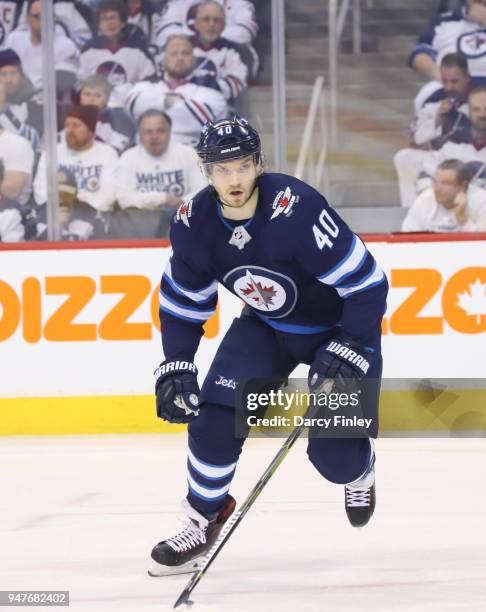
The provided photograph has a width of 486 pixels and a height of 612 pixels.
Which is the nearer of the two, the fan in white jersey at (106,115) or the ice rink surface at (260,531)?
the ice rink surface at (260,531)

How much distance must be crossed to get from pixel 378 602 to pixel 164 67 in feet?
11.7

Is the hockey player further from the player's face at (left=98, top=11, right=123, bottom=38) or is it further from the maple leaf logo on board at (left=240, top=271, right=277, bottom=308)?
the player's face at (left=98, top=11, right=123, bottom=38)

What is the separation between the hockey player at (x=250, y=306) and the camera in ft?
10.6

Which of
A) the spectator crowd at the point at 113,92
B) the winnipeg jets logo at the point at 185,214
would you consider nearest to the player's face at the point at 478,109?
the spectator crowd at the point at 113,92

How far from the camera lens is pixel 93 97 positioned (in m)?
6.04

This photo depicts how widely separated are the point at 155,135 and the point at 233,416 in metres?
2.91

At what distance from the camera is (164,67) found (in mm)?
6008

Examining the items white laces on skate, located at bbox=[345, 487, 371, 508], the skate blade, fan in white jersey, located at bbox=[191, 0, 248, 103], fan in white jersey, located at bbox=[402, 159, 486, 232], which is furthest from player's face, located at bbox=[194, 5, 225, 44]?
the skate blade

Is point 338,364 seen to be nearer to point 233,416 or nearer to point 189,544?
point 233,416

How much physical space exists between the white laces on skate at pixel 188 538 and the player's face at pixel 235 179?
0.86 metres

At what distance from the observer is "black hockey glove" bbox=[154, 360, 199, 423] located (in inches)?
129

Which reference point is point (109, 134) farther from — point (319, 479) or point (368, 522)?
point (368, 522)

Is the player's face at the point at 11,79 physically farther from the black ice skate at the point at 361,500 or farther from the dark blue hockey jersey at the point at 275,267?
the black ice skate at the point at 361,500

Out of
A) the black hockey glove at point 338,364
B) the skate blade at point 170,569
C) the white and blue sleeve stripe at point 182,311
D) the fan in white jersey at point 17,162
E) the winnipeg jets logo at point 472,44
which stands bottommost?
the skate blade at point 170,569
